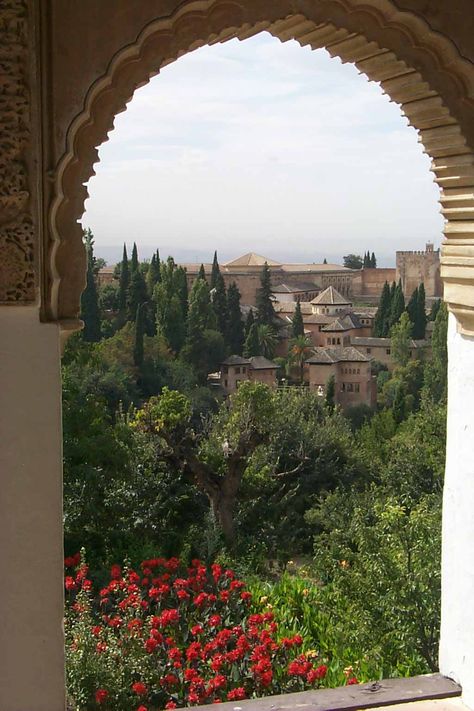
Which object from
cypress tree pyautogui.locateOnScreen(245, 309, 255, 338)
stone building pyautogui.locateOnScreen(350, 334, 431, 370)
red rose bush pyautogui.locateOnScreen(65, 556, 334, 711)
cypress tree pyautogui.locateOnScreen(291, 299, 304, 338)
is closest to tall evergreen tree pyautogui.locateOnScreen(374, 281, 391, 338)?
stone building pyautogui.locateOnScreen(350, 334, 431, 370)

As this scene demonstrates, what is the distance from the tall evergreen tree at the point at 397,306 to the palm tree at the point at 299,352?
4.65 meters

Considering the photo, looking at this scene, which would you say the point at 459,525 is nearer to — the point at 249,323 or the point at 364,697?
the point at 364,697

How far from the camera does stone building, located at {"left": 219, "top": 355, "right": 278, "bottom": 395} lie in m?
27.4

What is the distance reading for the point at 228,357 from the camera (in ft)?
91.9

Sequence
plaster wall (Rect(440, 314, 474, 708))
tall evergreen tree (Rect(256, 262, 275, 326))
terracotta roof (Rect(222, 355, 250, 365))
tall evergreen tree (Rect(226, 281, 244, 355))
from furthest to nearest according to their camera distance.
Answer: tall evergreen tree (Rect(256, 262, 275, 326)) → tall evergreen tree (Rect(226, 281, 244, 355)) → terracotta roof (Rect(222, 355, 250, 365)) → plaster wall (Rect(440, 314, 474, 708))

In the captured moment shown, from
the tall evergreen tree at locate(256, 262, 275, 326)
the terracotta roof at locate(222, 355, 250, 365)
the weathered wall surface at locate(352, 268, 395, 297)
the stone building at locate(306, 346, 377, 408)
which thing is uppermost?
the weathered wall surface at locate(352, 268, 395, 297)

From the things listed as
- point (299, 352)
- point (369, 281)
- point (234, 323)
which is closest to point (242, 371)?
point (234, 323)

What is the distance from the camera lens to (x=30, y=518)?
1.52 m

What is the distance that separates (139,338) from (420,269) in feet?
100

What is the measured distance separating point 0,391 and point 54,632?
46 cm

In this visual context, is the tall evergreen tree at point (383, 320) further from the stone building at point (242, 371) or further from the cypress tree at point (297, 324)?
the stone building at point (242, 371)

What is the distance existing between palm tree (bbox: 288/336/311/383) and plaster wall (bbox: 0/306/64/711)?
1139 inches

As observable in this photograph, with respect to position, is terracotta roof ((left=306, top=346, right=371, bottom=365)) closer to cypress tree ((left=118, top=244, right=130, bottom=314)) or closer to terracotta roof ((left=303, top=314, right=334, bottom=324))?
terracotta roof ((left=303, top=314, right=334, bottom=324))

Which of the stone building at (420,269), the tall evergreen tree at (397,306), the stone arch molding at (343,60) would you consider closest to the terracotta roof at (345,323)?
the tall evergreen tree at (397,306)
